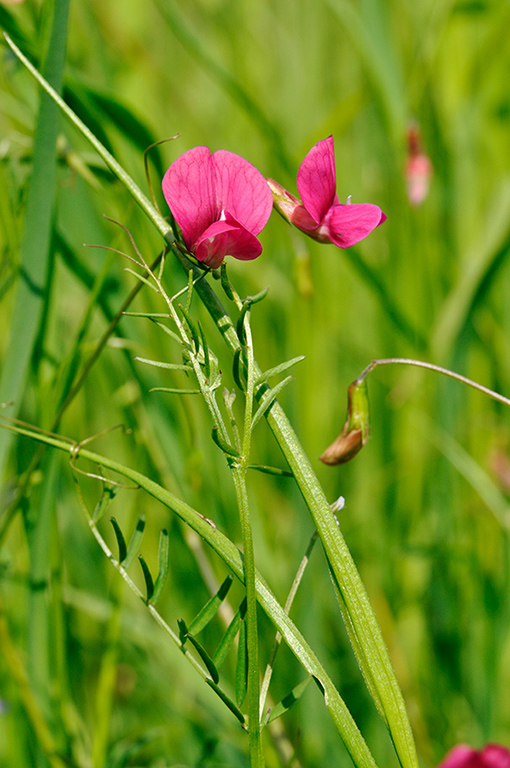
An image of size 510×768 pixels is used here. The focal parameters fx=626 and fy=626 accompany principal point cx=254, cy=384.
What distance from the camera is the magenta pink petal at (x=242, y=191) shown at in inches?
15.9

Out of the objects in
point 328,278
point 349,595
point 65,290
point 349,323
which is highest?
point 65,290

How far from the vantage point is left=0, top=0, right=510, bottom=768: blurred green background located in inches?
27.2

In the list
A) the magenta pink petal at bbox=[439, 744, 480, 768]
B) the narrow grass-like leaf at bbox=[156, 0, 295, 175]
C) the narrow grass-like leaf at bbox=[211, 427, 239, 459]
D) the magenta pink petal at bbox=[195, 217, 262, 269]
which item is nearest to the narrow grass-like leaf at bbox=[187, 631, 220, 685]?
the narrow grass-like leaf at bbox=[211, 427, 239, 459]

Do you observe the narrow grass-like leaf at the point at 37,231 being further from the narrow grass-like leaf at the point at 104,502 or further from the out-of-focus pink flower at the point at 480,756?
the out-of-focus pink flower at the point at 480,756

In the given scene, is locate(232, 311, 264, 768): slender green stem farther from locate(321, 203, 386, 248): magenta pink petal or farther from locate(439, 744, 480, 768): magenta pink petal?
locate(439, 744, 480, 768): magenta pink petal

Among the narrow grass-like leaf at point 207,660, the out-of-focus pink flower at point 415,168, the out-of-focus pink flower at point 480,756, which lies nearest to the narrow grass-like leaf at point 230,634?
the narrow grass-like leaf at point 207,660

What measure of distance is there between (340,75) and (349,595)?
1897 mm

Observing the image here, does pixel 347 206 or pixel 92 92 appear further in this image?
pixel 92 92

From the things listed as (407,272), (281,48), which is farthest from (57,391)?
(281,48)

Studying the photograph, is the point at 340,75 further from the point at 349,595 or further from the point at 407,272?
the point at 349,595

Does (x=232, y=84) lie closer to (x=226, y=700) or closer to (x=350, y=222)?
(x=350, y=222)

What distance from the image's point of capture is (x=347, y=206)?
0.44 meters

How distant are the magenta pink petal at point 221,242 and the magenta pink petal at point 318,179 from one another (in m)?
0.05

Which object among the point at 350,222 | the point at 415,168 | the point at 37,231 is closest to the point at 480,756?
the point at 350,222
